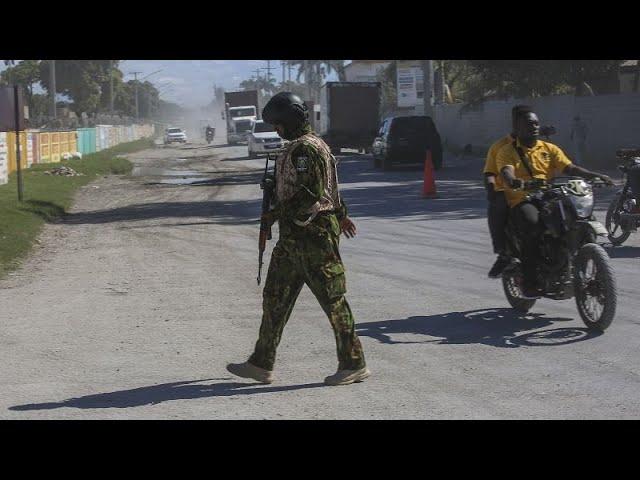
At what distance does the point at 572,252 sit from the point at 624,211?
582 cm

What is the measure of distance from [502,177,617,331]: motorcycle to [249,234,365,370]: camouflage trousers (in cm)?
242

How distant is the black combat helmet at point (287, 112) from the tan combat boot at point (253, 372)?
1548 millimetres

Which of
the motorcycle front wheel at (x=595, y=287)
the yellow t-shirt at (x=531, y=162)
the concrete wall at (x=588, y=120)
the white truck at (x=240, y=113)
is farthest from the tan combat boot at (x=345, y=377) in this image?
the white truck at (x=240, y=113)

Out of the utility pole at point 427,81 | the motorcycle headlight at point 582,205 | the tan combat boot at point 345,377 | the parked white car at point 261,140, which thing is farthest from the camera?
the utility pole at point 427,81

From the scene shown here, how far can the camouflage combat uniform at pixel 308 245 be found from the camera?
6898 mm

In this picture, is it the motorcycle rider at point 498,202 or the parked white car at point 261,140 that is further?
the parked white car at point 261,140

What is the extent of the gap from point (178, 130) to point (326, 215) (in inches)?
3369

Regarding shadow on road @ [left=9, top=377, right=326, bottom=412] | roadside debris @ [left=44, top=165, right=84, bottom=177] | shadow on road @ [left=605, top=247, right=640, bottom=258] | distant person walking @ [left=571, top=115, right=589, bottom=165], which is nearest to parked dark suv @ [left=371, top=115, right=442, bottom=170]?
distant person walking @ [left=571, top=115, right=589, bottom=165]

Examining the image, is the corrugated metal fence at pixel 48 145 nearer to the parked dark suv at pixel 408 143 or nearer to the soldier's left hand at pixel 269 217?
the parked dark suv at pixel 408 143

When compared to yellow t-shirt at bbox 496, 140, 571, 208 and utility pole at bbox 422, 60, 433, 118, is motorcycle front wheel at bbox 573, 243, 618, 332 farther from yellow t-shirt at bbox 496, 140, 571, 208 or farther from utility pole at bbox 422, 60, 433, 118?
utility pole at bbox 422, 60, 433, 118

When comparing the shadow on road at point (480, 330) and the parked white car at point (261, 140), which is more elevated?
the parked white car at point (261, 140)

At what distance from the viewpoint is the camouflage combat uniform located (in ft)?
22.6
